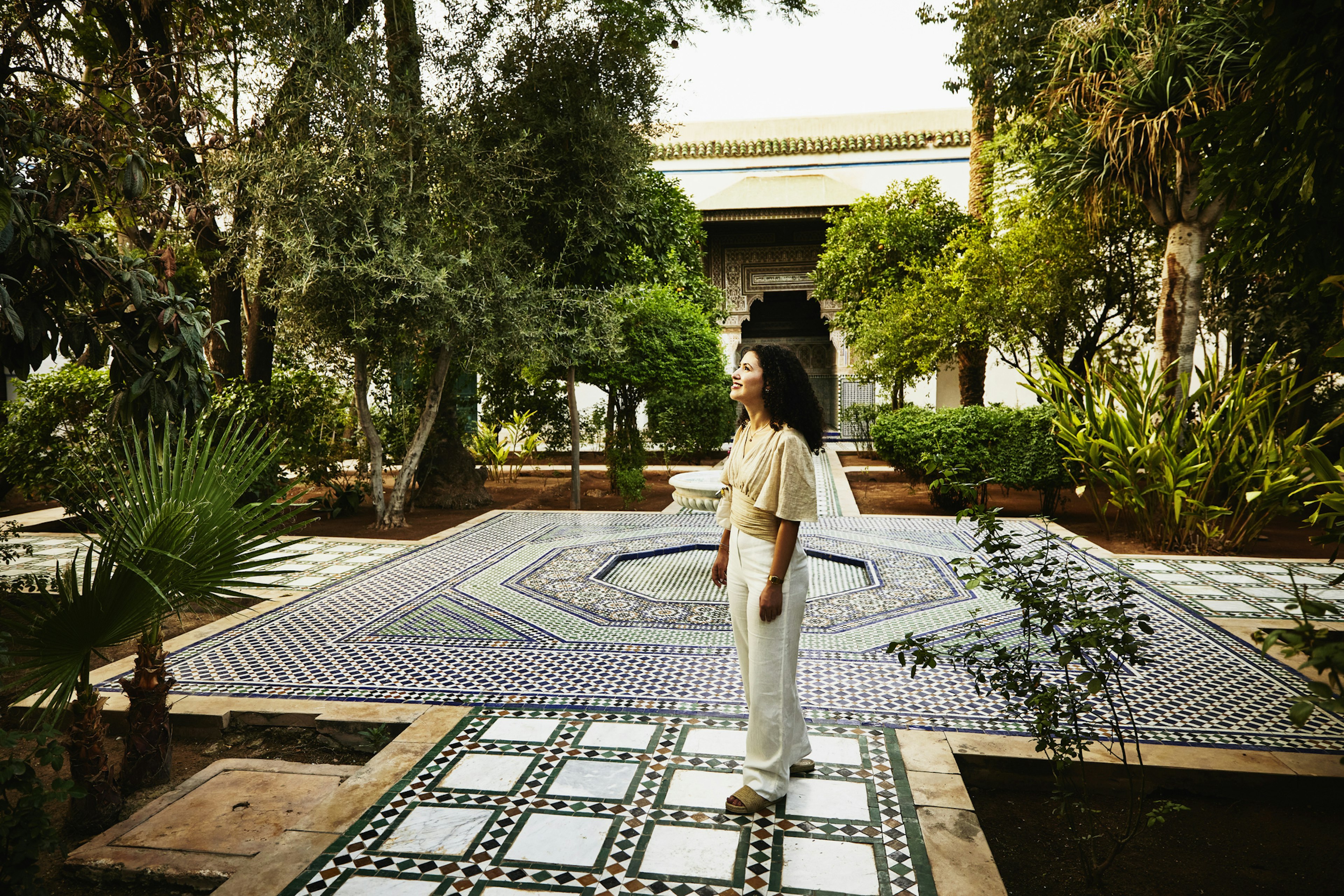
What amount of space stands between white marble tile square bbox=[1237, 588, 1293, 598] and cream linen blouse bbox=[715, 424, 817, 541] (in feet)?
13.3

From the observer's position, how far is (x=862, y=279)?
14.0 m

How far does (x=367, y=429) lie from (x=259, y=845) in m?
5.49

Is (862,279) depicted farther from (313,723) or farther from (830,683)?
(313,723)

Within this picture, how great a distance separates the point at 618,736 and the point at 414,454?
5379 millimetres

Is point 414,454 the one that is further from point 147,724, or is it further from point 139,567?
point 139,567

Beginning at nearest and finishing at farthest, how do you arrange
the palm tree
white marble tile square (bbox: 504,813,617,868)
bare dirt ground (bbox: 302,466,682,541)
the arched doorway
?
white marble tile square (bbox: 504,813,617,868), the palm tree, bare dirt ground (bbox: 302,466,682,541), the arched doorway

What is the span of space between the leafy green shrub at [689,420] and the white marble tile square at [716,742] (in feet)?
31.9

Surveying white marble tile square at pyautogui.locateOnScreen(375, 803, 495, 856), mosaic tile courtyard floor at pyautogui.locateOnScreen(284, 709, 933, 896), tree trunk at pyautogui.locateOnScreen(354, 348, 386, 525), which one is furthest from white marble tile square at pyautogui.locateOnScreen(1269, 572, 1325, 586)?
tree trunk at pyautogui.locateOnScreen(354, 348, 386, 525)

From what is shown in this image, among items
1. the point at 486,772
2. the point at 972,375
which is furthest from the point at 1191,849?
the point at 972,375

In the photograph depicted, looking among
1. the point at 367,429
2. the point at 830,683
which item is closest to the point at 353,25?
the point at 367,429

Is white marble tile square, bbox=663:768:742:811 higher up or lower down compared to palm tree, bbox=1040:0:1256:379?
lower down

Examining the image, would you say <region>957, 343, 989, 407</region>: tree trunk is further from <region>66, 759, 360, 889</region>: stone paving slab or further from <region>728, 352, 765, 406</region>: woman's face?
<region>66, 759, 360, 889</region>: stone paving slab

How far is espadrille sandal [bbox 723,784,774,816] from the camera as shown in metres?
2.44

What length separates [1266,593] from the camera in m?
4.98
